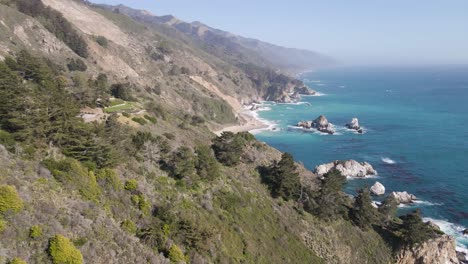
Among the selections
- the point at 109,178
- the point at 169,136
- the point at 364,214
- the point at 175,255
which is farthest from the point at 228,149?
the point at 175,255

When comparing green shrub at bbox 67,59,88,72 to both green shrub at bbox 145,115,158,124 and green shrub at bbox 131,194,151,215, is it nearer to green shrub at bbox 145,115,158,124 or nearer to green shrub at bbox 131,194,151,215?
green shrub at bbox 145,115,158,124

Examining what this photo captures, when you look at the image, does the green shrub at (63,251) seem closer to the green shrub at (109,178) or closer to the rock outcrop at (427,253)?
the green shrub at (109,178)

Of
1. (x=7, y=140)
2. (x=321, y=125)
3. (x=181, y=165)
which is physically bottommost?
(x=321, y=125)

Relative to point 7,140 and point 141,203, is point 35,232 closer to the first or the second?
point 141,203

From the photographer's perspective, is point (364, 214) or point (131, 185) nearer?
point (131, 185)

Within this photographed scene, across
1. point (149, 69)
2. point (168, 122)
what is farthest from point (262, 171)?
point (149, 69)

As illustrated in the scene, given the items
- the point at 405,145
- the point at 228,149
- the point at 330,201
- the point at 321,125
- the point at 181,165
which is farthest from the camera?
the point at 321,125

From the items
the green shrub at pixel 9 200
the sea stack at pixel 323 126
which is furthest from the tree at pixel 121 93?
the sea stack at pixel 323 126
